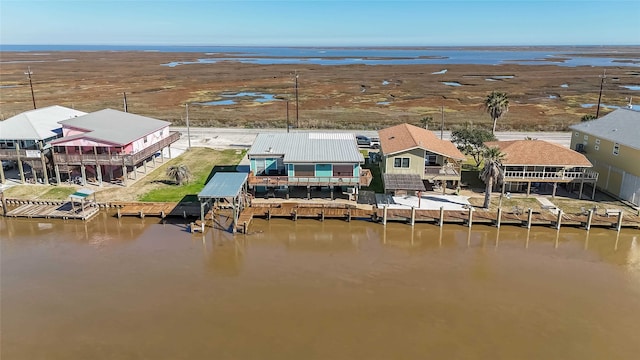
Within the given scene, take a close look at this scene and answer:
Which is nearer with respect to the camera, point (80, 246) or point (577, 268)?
point (577, 268)

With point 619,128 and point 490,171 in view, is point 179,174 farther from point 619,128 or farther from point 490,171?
point 619,128

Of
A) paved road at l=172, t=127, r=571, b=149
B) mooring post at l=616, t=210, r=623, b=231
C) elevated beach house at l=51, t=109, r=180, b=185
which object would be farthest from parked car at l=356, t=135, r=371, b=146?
mooring post at l=616, t=210, r=623, b=231

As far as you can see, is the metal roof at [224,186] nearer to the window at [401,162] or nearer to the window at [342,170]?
the window at [342,170]

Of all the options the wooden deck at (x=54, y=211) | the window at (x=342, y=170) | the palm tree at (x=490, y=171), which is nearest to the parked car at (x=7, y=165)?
the wooden deck at (x=54, y=211)

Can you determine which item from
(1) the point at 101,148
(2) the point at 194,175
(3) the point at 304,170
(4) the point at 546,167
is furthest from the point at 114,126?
(4) the point at 546,167

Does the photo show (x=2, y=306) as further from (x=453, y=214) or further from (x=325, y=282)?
(x=453, y=214)

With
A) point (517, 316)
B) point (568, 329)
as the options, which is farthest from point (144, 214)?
point (568, 329)

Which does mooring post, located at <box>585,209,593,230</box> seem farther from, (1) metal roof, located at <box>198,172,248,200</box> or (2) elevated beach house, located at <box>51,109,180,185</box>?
(2) elevated beach house, located at <box>51,109,180,185</box>
